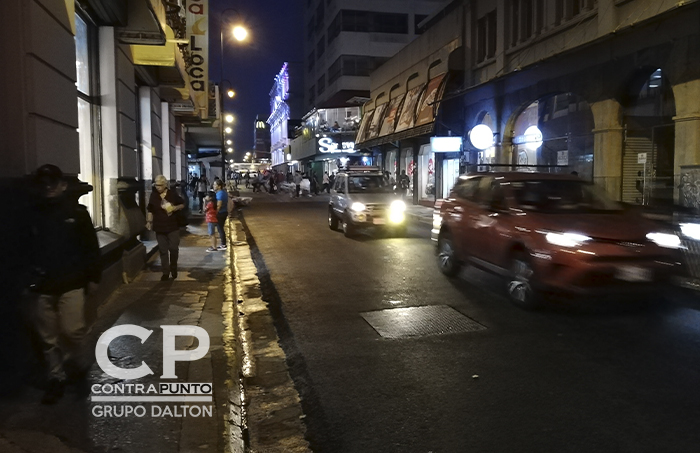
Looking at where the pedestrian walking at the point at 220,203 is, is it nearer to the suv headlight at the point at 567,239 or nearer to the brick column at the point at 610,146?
the suv headlight at the point at 567,239

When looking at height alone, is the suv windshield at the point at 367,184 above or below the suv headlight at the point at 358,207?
above

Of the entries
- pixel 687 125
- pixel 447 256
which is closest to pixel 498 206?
pixel 447 256

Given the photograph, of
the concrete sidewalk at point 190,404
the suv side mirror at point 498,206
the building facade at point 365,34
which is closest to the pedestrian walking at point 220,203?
the concrete sidewalk at point 190,404

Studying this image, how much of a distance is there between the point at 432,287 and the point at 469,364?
3834 millimetres

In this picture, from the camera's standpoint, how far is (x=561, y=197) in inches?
342

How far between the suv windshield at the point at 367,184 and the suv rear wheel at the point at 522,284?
30.0ft

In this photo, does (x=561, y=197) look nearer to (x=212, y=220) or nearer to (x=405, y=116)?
(x=212, y=220)

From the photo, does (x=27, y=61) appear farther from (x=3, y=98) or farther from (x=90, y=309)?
(x=90, y=309)

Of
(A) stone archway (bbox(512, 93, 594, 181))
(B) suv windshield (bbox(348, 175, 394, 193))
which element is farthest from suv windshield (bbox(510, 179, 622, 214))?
(B) suv windshield (bbox(348, 175, 394, 193))

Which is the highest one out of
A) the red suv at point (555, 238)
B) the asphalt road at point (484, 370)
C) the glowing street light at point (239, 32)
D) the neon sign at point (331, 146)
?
the glowing street light at point (239, 32)

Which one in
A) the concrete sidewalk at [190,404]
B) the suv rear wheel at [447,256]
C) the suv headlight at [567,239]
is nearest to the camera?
the concrete sidewalk at [190,404]

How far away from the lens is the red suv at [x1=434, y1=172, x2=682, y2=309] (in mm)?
7133

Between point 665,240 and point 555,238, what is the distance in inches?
60.4

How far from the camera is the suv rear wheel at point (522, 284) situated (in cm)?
781
